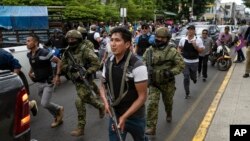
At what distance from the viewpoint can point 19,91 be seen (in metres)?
3.42

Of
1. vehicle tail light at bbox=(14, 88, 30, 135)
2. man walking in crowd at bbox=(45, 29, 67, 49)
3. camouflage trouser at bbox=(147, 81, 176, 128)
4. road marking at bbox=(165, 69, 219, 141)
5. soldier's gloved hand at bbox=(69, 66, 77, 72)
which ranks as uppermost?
vehicle tail light at bbox=(14, 88, 30, 135)

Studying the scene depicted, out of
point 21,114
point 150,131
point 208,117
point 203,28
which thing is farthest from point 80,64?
point 203,28

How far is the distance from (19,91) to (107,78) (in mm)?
1046

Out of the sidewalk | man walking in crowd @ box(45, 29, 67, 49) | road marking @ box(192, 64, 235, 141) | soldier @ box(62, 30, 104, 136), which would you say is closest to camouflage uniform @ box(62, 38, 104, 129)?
soldier @ box(62, 30, 104, 136)

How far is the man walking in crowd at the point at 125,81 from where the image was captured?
4.05 m

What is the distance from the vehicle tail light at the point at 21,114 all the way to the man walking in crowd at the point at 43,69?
133 inches

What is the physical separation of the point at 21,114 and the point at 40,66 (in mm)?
3689

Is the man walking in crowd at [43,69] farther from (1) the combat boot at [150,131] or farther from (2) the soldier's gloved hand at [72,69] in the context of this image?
(1) the combat boot at [150,131]

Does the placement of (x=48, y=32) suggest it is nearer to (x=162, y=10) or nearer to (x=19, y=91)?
(x=19, y=91)

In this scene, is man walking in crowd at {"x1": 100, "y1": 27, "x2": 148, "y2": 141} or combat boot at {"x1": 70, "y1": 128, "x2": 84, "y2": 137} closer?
man walking in crowd at {"x1": 100, "y1": 27, "x2": 148, "y2": 141}

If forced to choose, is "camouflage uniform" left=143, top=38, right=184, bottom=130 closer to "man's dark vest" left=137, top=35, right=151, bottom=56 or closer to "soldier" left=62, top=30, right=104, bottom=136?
"soldier" left=62, top=30, right=104, bottom=136

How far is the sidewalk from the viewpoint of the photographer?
21.9 ft

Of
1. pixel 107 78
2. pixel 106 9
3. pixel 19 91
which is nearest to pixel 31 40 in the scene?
pixel 107 78

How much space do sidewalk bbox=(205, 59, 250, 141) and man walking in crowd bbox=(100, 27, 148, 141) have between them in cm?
251
